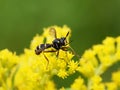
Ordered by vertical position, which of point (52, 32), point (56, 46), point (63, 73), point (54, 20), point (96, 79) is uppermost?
point (54, 20)

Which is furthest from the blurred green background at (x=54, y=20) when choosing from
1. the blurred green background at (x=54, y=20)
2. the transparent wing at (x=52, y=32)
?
the transparent wing at (x=52, y=32)

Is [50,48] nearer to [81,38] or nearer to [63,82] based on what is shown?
[63,82]

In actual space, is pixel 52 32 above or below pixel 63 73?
above

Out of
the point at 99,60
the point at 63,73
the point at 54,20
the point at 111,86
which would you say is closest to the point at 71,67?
the point at 63,73

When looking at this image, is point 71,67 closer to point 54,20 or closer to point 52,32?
point 52,32

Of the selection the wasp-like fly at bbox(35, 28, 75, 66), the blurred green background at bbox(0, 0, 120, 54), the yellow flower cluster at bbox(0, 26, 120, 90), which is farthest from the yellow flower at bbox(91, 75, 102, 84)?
the blurred green background at bbox(0, 0, 120, 54)

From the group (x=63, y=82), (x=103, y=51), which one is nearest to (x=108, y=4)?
(x=63, y=82)

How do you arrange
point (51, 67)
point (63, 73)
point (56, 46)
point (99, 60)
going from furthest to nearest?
1. point (99, 60)
2. point (56, 46)
3. point (51, 67)
4. point (63, 73)
